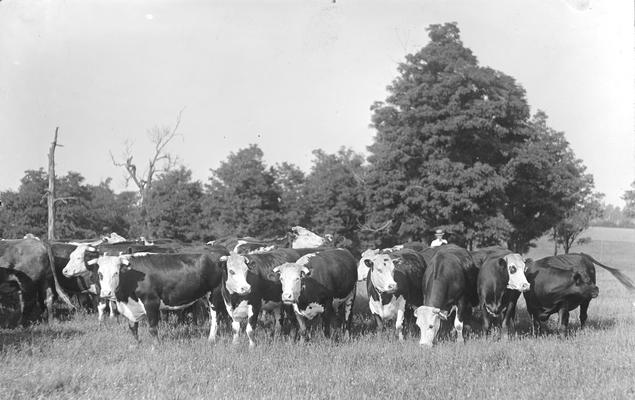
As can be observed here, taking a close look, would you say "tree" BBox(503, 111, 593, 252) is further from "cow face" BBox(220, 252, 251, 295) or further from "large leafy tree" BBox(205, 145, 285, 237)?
"cow face" BBox(220, 252, 251, 295)

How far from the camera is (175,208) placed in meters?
54.0

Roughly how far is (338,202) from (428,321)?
1579 inches

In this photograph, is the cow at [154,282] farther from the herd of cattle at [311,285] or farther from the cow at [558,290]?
the cow at [558,290]

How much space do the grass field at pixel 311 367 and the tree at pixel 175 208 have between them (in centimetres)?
4122

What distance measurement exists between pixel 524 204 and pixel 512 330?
2468 centimetres

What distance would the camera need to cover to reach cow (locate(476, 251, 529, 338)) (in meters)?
11.4

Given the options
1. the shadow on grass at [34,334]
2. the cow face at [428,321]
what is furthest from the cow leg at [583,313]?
the shadow on grass at [34,334]

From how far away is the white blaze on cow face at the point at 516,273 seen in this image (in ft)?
36.6

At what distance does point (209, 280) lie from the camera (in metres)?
11.7

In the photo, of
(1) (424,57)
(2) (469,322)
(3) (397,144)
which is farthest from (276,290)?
(1) (424,57)

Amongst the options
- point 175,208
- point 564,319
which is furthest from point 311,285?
point 175,208

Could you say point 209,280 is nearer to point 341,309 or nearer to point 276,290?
point 276,290

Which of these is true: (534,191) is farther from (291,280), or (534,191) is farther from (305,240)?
(291,280)

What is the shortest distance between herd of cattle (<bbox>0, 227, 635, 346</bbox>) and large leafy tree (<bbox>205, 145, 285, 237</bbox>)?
112 feet
